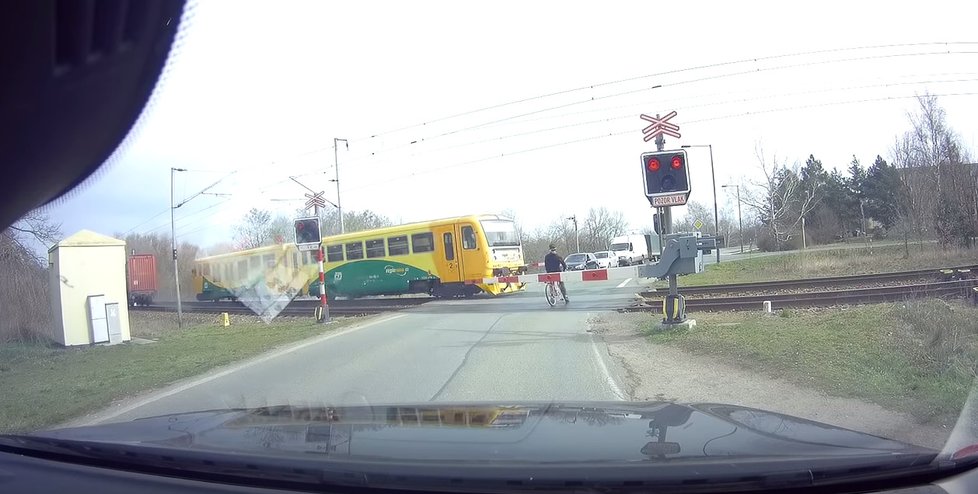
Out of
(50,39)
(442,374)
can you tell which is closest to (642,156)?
(442,374)

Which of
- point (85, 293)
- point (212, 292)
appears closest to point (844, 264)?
point (85, 293)

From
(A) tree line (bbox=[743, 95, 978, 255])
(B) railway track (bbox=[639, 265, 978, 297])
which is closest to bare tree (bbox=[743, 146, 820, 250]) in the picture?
(A) tree line (bbox=[743, 95, 978, 255])

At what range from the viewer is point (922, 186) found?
32.7m

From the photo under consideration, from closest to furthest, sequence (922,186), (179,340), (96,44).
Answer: (96,44)
(179,340)
(922,186)

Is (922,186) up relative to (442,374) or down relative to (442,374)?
up

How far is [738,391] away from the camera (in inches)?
280

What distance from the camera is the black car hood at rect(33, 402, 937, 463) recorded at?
2.91 meters

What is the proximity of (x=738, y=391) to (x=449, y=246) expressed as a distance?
17206mm

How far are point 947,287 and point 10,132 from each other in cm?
1673

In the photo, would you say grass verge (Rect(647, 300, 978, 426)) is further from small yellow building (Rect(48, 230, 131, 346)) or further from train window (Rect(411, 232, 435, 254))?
small yellow building (Rect(48, 230, 131, 346))

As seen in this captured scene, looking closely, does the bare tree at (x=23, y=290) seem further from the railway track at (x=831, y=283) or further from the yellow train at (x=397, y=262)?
the railway track at (x=831, y=283)

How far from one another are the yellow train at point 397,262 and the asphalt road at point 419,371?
27.0 ft

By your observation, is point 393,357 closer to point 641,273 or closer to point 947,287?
point 641,273

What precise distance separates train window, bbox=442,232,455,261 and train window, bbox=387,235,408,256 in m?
2.23
